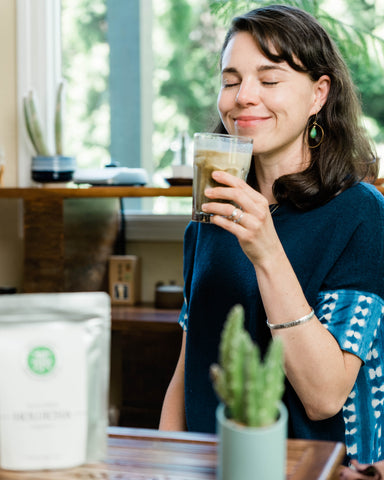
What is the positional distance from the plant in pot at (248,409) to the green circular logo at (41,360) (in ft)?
0.66

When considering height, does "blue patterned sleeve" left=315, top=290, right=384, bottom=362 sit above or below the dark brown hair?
below

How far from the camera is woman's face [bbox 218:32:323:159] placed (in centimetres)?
137

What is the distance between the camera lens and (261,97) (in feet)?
4.50

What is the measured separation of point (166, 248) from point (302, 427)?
159 centimetres

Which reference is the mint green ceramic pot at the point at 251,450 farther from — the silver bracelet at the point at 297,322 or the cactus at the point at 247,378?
the silver bracelet at the point at 297,322

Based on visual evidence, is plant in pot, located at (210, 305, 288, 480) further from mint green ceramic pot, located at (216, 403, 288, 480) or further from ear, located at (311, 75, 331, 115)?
ear, located at (311, 75, 331, 115)

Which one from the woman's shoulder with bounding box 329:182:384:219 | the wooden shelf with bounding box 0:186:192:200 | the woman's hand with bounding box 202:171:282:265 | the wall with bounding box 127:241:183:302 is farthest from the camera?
the wall with bounding box 127:241:183:302

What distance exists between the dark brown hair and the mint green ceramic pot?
2.63 ft

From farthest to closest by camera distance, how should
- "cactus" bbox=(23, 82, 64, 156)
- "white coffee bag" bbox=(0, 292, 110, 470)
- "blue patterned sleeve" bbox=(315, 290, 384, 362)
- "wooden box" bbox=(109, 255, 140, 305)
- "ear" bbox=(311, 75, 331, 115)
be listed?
"wooden box" bbox=(109, 255, 140, 305)
"cactus" bbox=(23, 82, 64, 156)
"ear" bbox=(311, 75, 331, 115)
"blue patterned sleeve" bbox=(315, 290, 384, 362)
"white coffee bag" bbox=(0, 292, 110, 470)

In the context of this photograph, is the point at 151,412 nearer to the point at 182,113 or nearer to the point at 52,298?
the point at 182,113

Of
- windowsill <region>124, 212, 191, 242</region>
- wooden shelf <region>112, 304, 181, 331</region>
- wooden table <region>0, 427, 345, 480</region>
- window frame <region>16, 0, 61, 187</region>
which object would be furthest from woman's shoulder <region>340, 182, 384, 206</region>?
window frame <region>16, 0, 61, 187</region>

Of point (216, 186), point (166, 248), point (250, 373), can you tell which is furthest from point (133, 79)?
point (250, 373)

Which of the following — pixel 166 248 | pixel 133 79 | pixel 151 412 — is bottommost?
pixel 151 412

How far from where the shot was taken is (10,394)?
0.75 m
